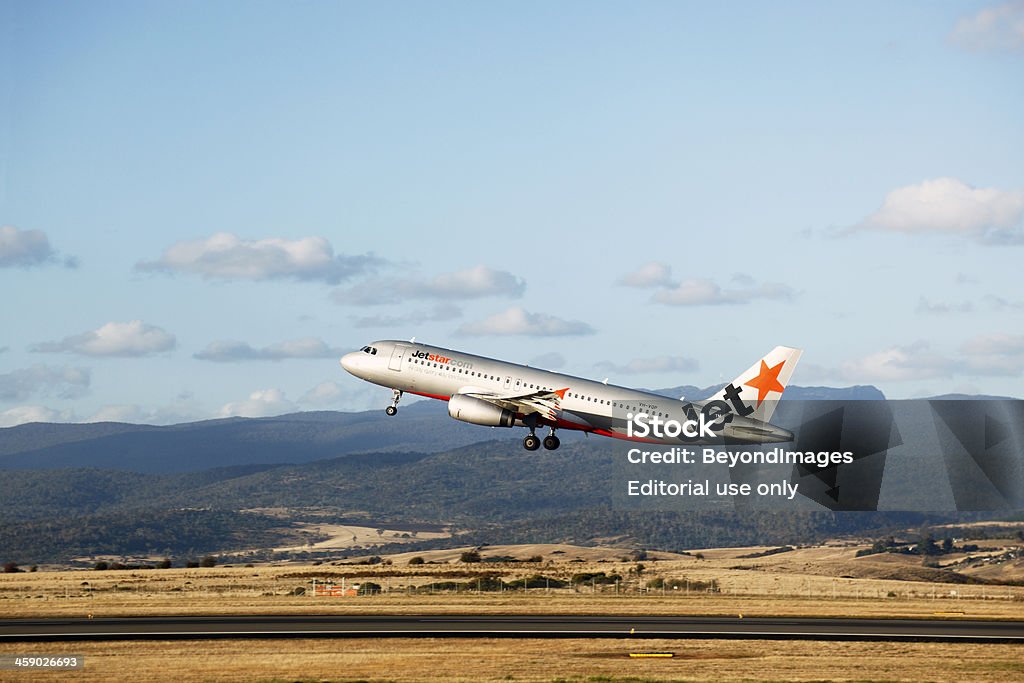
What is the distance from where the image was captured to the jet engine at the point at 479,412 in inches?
3265

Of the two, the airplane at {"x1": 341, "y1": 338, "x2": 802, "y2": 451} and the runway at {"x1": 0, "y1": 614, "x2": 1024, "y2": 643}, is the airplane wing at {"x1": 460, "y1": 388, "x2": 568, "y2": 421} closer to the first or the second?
the airplane at {"x1": 341, "y1": 338, "x2": 802, "y2": 451}

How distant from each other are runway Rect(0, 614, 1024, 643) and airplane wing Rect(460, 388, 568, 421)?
17210 mm

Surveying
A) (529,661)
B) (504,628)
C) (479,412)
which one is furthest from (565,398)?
(529,661)

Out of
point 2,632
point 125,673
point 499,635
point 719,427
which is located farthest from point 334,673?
point 719,427

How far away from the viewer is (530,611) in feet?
237

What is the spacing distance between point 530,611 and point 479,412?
15.0 meters

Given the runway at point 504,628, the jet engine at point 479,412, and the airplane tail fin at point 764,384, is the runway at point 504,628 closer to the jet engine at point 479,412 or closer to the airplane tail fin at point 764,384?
the jet engine at point 479,412

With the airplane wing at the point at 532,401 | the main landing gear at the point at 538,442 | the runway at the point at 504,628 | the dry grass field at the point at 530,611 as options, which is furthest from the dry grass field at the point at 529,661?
the main landing gear at the point at 538,442

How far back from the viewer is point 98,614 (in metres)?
70.6

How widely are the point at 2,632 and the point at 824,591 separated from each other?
180 feet

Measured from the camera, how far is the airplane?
83438 mm

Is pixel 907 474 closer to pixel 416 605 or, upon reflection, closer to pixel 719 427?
pixel 719 427

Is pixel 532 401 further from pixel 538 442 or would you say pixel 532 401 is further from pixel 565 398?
pixel 538 442

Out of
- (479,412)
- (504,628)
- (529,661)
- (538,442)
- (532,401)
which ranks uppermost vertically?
(532,401)
